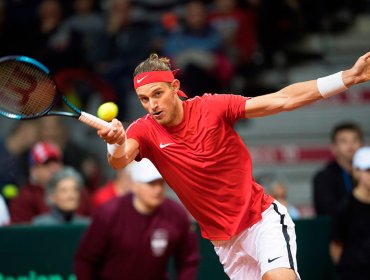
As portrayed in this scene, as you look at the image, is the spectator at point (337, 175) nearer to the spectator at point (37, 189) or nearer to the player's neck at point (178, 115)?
the spectator at point (37, 189)

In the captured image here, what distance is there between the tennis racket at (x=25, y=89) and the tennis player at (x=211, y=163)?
22.0 inches

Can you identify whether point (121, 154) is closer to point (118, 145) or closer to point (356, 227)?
point (118, 145)

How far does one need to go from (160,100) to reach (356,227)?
2.79 metres

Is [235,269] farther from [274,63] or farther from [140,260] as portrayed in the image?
[274,63]

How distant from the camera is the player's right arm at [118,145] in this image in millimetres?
6004

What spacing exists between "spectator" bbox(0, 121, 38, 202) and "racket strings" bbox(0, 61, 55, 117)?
3.68 m

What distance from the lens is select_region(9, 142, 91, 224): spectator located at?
980cm

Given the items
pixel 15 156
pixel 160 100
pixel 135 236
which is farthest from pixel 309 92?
pixel 15 156

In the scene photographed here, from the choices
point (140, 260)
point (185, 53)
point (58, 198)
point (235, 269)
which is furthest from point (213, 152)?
point (185, 53)

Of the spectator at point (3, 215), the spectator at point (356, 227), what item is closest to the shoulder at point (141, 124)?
the spectator at point (3, 215)

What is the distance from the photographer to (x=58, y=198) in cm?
923

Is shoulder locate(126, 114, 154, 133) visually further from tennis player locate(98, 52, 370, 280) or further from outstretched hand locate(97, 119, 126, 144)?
outstretched hand locate(97, 119, 126, 144)

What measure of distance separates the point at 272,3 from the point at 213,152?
23.1ft

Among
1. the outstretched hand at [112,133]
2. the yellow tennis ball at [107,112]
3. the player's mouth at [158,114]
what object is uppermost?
the yellow tennis ball at [107,112]
